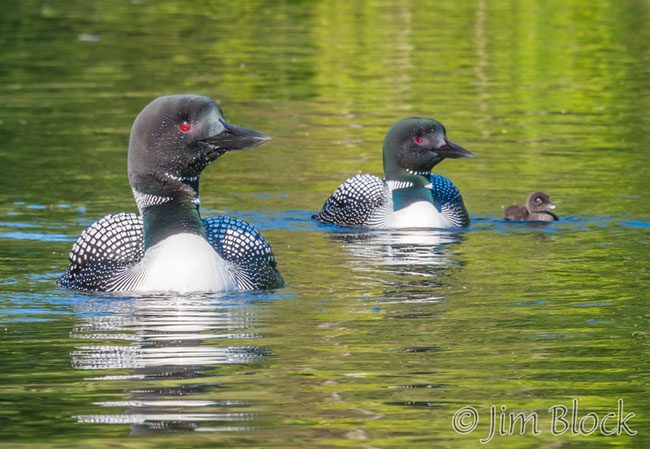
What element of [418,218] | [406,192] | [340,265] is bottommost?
[340,265]

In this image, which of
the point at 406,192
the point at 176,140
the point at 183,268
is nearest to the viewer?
the point at 183,268

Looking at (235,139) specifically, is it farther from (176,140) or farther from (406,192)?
(406,192)

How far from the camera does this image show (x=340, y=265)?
11.7 metres

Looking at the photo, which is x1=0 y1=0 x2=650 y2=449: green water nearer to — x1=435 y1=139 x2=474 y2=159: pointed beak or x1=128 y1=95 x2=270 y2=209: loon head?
x1=435 y1=139 x2=474 y2=159: pointed beak

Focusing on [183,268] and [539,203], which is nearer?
[183,268]

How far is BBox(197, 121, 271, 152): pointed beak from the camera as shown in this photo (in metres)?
9.86

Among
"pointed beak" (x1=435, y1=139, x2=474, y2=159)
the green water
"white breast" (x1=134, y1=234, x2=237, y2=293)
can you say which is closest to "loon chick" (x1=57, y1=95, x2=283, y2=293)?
"white breast" (x1=134, y1=234, x2=237, y2=293)

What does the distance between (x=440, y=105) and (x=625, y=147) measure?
3.99 metres

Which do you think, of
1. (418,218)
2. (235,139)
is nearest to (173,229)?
(235,139)

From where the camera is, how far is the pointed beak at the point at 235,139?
388 inches

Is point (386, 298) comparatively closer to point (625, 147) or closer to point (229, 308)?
point (229, 308)

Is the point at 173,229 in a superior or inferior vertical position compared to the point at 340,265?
superior

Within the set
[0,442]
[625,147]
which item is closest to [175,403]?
[0,442]

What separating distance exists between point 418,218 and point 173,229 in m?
4.37
